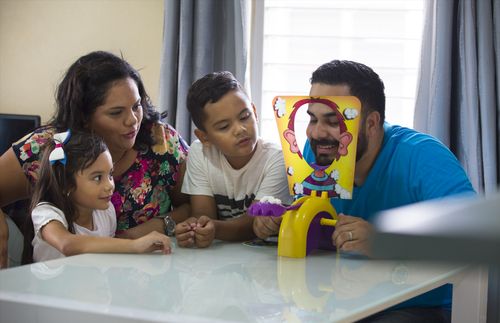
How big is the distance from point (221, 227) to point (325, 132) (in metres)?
0.32

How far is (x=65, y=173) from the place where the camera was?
4.98 ft

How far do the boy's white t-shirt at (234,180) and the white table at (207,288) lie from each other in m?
0.33

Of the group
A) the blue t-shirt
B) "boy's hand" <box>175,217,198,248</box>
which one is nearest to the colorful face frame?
the blue t-shirt

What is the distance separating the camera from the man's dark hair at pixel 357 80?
1.50m

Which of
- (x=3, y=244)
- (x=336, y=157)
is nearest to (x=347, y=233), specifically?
(x=336, y=157)

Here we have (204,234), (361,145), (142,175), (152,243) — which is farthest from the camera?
(142,175)

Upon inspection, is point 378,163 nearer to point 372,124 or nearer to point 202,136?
point 372,124

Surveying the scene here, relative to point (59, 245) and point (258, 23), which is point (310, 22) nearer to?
point (258, 23)

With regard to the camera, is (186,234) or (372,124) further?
(372,124)

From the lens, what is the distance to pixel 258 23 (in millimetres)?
3049

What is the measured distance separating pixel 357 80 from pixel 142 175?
631 mm

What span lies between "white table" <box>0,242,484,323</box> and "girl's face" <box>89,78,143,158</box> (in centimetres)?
44

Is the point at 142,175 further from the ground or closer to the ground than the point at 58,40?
closer to the ground

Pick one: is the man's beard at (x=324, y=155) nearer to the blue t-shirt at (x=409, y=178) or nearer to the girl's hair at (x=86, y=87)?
the blue t-shirt at (x=409, y=178)
